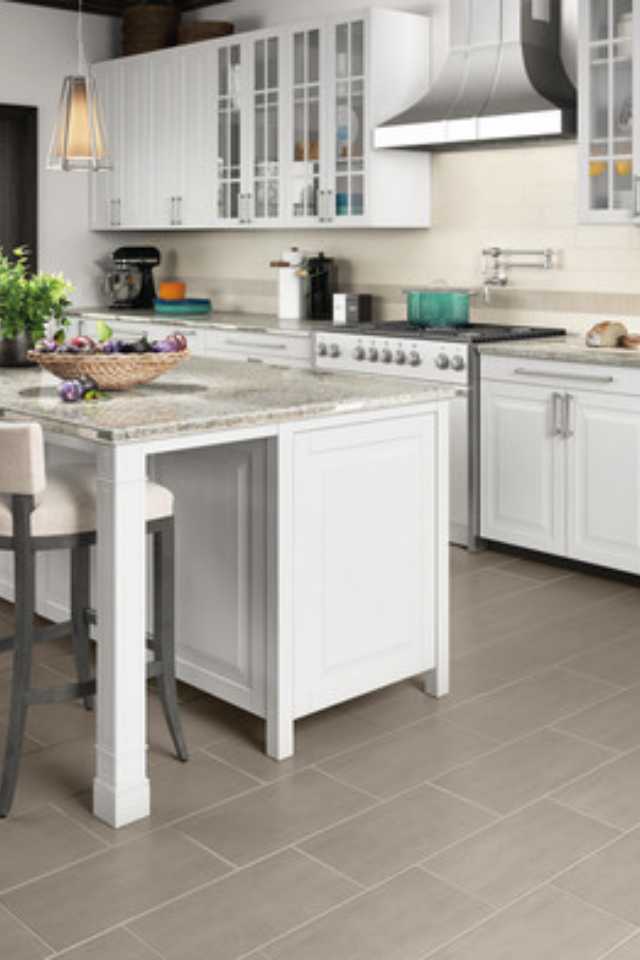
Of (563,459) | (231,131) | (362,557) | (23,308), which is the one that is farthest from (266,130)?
(362,557)

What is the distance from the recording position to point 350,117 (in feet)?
20.2

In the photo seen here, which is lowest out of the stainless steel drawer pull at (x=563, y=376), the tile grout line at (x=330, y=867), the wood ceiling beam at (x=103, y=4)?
the tile grout line at (x=330, y=867)

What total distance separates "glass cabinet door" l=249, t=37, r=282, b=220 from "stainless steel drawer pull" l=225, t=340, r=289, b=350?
72cm

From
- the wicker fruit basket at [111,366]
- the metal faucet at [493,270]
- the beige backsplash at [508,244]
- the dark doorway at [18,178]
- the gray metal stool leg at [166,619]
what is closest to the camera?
the gray metal stool leg at [166,619]

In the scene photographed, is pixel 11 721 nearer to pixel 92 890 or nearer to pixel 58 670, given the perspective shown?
pixel 92 890

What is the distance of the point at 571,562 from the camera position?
5.22 meters

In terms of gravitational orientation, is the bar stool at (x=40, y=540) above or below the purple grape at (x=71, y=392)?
below

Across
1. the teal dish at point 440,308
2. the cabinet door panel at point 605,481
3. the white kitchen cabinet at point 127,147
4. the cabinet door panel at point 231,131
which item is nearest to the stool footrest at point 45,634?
the cabinet door panel at point 605,481

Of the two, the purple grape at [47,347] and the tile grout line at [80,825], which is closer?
the tile grout line at [80,825]

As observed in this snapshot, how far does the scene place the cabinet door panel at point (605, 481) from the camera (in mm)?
4812

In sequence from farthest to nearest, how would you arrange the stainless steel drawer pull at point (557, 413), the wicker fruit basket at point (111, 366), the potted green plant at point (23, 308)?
the stainless steel drawer pull at point (557, 413) < the potted green plant at point (23, 308) < the wicker fruit basket at point (111, 366)

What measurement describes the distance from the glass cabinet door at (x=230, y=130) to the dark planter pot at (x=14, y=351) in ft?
9.38

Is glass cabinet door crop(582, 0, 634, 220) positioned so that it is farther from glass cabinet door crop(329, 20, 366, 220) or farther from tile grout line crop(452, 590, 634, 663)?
tile grout line crop(452, 590, 634, 663)

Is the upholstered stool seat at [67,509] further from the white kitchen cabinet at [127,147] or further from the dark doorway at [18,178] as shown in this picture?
the dark doorway at [18,178]
